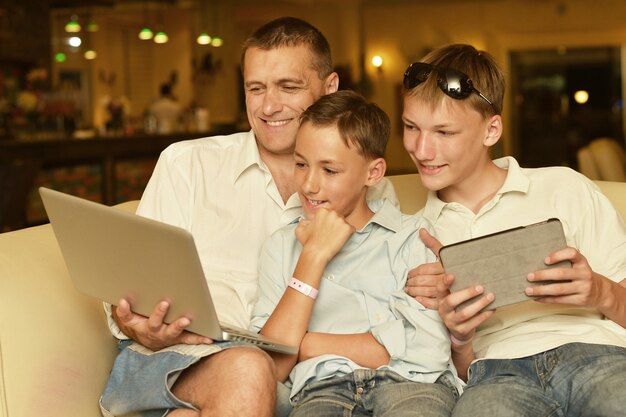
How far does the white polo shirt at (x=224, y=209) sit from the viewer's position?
6.96 ft

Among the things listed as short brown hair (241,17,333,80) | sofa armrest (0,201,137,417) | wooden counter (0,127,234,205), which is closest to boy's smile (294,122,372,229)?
short brown hair (241,17,333,80)

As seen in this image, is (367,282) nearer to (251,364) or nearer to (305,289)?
(305,289)

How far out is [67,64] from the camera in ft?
41.7

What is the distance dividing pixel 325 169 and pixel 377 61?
36.4 feet

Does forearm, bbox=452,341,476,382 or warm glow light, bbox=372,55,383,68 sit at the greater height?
warm glow light, bbox=372,55,383,68

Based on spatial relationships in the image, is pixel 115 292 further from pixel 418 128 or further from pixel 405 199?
pixel 405 199

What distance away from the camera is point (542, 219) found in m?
2.05

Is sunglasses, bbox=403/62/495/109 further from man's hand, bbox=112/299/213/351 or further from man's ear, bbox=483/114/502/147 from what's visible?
man's hand, bbox=112/299/213/351

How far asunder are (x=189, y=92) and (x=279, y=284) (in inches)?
468

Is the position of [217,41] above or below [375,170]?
above

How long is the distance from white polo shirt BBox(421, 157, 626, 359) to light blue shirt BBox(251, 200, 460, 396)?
0.37 ft

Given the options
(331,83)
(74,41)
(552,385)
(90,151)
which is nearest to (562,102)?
(74,41)

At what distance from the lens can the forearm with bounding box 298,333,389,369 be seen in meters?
1.86

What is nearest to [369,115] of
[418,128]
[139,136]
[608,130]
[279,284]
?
[418,128]
